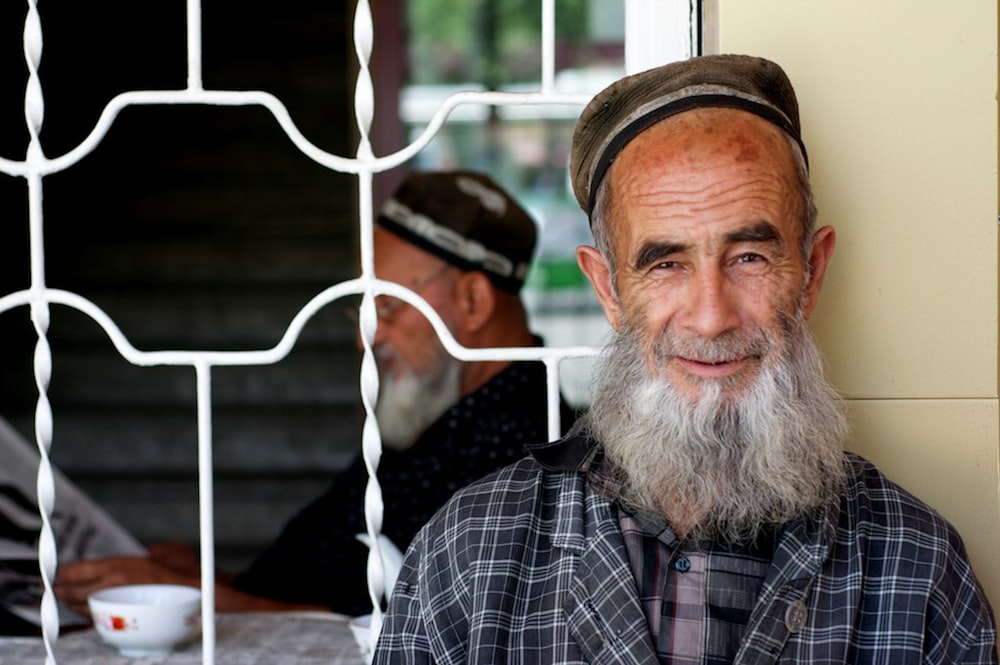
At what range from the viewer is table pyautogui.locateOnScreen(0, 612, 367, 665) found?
6.81 feet

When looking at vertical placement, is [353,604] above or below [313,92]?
below

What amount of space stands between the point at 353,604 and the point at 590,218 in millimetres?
1275

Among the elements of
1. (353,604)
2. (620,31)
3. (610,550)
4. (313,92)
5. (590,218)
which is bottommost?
(353,604)

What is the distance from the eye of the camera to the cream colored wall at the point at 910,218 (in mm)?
1767

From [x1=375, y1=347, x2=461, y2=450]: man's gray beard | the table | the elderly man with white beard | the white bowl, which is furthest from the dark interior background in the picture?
the elderly man with white beard

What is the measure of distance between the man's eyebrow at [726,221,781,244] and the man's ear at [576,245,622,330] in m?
0.19

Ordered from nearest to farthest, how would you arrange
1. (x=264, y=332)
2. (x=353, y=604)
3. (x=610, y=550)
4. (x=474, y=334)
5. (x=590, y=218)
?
(x=610, y=550) → (x=590, y=218) → (x=353, y=604) → (x=474, y=334) → (x=264, y=332)

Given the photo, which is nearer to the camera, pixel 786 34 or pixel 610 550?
pixel 610 550

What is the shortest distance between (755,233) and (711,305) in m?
0.11

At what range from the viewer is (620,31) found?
582cm

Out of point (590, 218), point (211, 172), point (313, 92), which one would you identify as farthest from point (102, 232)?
point (590, 218)

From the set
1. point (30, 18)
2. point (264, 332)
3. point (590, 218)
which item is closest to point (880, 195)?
point (590, 218)

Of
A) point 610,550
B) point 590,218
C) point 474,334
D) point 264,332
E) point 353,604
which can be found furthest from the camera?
point 264,332

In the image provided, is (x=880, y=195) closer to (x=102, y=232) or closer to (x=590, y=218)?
(x=590, y=218)
